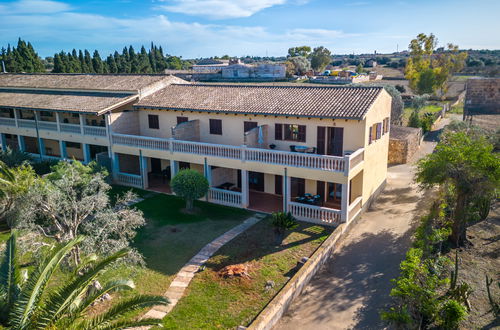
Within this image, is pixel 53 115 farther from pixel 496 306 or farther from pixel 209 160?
pixel 496 306

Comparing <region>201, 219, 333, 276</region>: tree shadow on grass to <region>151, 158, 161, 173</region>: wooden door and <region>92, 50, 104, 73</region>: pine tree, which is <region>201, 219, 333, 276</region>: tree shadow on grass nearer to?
<region>151, 158, 161, 173</region>: wooden door

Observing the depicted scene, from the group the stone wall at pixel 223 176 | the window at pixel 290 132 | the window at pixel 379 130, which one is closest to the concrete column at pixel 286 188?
the window at pixel 290 132

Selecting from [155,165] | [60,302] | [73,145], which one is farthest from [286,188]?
[73,145]

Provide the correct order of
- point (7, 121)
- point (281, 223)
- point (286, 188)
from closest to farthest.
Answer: point (281, 223), point (286, 188), point (7, 121)

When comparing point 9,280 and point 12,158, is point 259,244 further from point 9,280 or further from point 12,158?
point 12,158

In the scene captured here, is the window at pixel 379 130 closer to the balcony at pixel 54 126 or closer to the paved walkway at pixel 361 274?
the paved walkway at pixel 361 274

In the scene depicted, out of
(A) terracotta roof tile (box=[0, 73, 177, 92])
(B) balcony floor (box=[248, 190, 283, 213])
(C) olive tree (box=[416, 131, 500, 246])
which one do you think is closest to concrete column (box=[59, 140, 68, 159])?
(A) terracotta roof tile (box=[0, 73, 177, 92])
